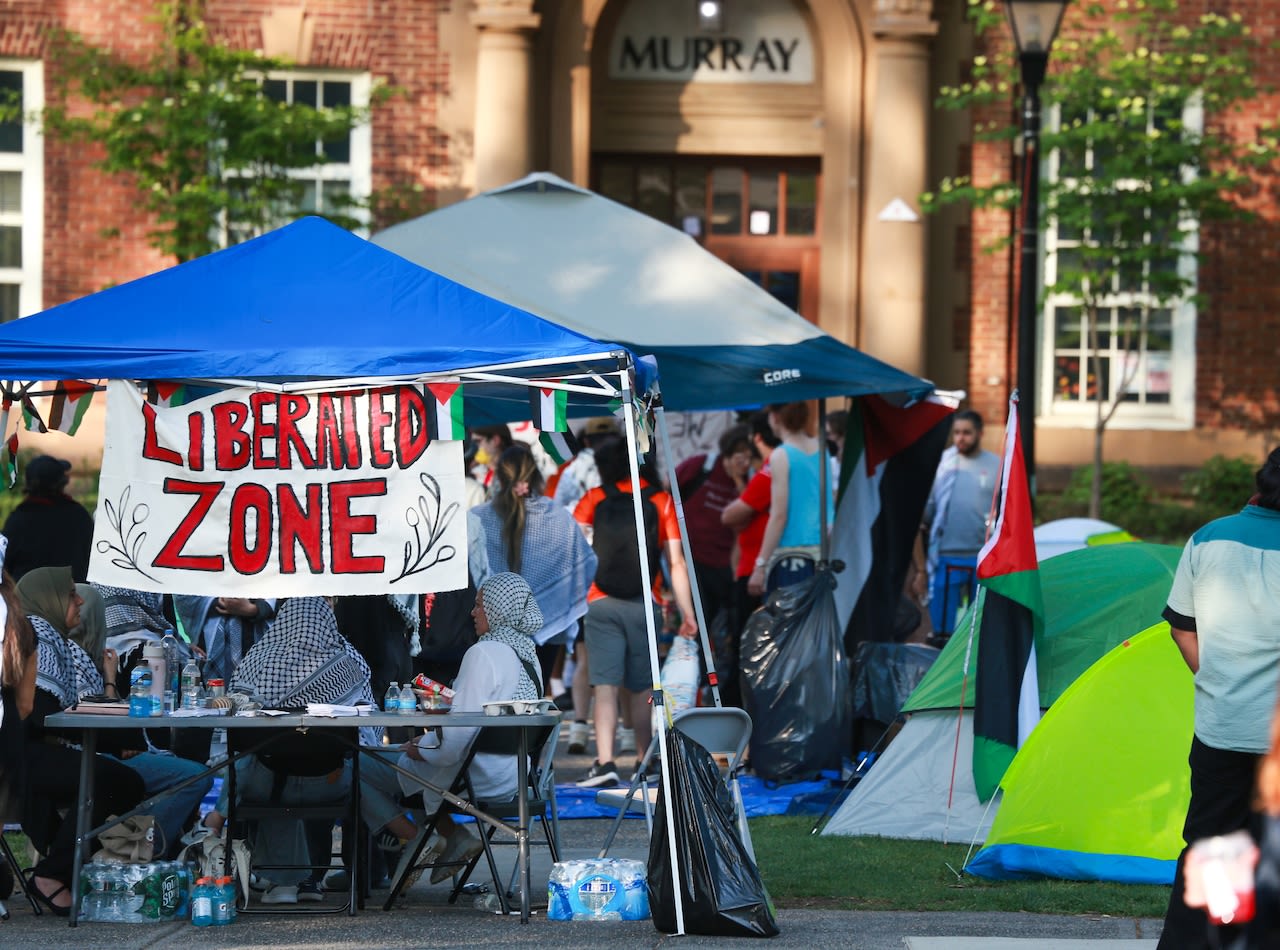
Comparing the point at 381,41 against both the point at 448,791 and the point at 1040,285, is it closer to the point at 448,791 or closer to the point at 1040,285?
the point at 1040,285

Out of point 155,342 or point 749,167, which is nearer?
point 155,342

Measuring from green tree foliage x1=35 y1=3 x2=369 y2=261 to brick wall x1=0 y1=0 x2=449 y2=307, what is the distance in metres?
0.45

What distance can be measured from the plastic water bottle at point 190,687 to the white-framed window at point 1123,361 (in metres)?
13.4

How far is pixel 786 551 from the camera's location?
1125 centimetres

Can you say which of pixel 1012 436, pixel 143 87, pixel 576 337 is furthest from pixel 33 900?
pixel 143 87

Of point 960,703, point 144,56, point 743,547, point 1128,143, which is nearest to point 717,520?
point 743,547

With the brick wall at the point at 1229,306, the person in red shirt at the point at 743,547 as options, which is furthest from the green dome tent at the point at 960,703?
the brick wall at the point at 1229,306

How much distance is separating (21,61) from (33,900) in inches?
512

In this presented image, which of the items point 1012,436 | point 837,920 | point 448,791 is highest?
point 1012,436

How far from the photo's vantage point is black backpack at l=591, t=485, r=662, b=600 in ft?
33.4

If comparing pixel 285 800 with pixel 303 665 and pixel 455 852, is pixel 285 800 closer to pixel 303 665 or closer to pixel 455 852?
pixel 303 665

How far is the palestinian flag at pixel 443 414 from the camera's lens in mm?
7262

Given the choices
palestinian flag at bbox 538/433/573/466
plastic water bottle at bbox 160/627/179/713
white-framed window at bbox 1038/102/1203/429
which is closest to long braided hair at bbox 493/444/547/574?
palestinian flag at bbox 538/433/573/466

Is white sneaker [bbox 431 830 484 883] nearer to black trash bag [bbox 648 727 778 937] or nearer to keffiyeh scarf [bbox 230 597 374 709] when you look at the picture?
keffiyeh scarf [bbox 230 597 374 709]
